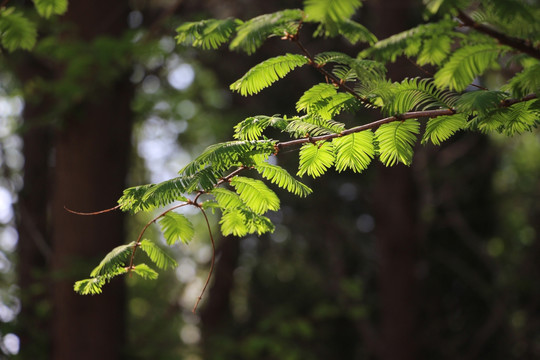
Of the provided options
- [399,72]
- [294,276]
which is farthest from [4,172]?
[294,276]

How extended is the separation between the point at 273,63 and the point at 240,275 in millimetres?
12509

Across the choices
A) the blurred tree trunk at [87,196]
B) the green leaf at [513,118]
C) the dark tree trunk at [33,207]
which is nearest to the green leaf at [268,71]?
the green leaf at [513,118]

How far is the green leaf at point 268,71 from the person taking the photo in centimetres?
145

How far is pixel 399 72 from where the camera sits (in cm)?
560

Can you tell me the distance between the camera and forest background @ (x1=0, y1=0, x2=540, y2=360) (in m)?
4.57

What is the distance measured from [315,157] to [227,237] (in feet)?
23.7

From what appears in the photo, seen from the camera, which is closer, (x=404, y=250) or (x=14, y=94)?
(x=14, y=94)

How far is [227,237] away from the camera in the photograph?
8.67m

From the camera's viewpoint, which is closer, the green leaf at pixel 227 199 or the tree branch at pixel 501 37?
the tree branch at pixel 501 37

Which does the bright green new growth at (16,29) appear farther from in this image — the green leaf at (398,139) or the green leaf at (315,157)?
the green leaf at (398,139)

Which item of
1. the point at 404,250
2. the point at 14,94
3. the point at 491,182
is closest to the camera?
the point at 14,94

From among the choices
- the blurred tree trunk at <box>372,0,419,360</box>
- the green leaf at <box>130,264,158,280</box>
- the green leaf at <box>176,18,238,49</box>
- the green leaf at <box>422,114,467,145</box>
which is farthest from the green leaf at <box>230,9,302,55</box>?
the blurred tree trunk at <box>372,0,419,360</box>

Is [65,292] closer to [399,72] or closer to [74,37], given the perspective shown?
[74,37]

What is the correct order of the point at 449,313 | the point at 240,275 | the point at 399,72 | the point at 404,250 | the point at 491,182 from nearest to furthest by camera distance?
1. the point at 399,72
2. the point at 404,250
3. the point at 449,313
4. the point at 491,182
5. the point at 240,275
